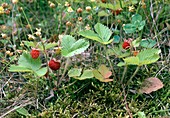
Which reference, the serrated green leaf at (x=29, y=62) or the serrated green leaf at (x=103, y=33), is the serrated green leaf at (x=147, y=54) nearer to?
the serrated green leaf at (x=103, y=33)

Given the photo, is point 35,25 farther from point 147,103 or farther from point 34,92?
point 147,103

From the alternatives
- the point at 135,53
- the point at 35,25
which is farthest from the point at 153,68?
the point at 35,25

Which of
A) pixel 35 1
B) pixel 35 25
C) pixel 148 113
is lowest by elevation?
pixel 148 113

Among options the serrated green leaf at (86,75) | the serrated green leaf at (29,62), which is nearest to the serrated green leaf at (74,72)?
the serrated green leaf at (86,75)

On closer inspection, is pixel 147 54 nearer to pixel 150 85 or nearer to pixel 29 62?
pixel 150 85

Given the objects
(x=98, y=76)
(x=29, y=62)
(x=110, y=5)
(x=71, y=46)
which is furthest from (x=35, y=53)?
(x=110, y=5)

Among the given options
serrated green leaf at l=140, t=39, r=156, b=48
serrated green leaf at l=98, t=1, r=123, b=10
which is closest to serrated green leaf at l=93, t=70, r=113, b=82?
serrated green leaf at l=140, t=39, r=156, b=48

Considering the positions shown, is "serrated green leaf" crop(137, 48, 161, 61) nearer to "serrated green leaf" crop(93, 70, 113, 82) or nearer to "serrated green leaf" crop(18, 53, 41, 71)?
"serrated green leaf" crop(93, 70, 113, 82)
